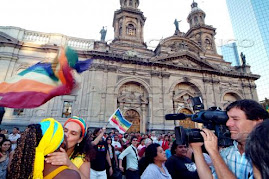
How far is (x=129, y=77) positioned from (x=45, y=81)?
48.4ft

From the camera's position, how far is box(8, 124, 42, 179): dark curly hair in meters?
1.41

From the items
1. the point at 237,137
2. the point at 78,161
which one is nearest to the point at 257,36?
the point at 237,137

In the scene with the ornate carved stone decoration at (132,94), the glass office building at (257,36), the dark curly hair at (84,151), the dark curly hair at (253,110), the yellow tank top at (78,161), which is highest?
the glass office building at (257,36)

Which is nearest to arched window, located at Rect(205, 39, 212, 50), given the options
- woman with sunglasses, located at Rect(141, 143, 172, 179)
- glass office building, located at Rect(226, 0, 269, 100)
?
glass office building, located at Rect(226, 0, 269, 100)

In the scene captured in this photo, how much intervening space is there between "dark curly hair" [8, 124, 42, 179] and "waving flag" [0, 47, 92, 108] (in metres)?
2.42

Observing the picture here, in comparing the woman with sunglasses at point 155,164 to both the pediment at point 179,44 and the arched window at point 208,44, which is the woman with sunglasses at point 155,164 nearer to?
the pediment at point 179,44

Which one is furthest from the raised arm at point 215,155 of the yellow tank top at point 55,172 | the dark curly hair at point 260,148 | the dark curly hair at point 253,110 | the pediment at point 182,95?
the pediment at point 182,95

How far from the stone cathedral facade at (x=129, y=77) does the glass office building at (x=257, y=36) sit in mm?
25944

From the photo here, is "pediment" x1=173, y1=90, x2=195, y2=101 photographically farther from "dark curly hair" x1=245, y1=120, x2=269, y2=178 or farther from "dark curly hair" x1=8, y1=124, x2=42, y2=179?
"dark curly hair" x1=8, y1=124, x2=42, y2=179

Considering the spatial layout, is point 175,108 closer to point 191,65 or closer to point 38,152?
point 191,65

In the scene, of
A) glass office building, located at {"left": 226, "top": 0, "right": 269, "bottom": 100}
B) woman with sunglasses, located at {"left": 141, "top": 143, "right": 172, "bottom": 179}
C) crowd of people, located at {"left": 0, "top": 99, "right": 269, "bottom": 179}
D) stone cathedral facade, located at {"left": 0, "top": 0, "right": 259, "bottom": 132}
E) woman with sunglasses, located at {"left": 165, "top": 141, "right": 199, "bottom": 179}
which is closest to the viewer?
crowd of people, located at {"left": 0, "top": 99, "right": 269, "bottom": 179}

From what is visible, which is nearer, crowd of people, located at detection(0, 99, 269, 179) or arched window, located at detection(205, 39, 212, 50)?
crowd of people, located at detection(0, 99, 269, 179)

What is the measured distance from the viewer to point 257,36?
1666 inches

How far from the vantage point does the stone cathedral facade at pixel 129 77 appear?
632 inches
